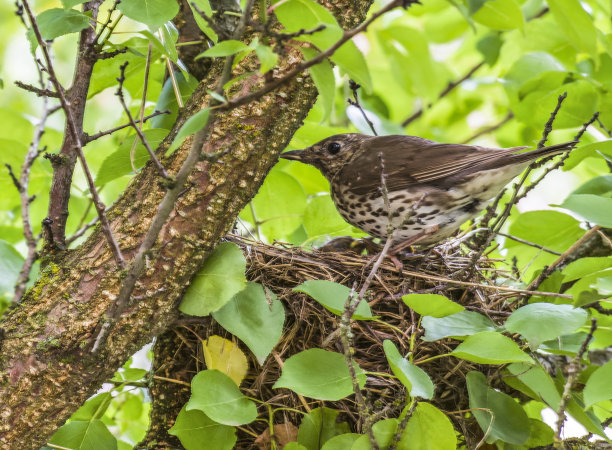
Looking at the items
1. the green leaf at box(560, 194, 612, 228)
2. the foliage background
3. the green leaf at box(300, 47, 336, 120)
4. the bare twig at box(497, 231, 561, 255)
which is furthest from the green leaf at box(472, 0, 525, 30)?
the green leaf at box(300, 47, 336, 120)

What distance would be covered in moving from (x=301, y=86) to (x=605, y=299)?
48.1 inches

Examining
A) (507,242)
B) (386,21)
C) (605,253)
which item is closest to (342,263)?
(507,242)

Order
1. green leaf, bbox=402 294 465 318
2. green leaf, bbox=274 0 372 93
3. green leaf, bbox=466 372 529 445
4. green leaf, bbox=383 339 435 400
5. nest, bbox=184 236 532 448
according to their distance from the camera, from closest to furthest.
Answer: green leaf, bbox=274 0 372 93
green leaf, bbox=383 339 435 400
green leaf, bbox=402 294 465 318
green leaf, bbox=466 372 529 445
nest, bbox=184 236 532 448

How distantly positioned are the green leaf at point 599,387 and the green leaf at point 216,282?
1.03 meters

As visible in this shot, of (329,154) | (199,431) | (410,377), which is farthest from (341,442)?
(329,154)

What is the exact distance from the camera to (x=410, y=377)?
178cm

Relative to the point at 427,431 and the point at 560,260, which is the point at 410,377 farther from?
the point at 560,260

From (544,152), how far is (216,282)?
Answer: 1.39 metres

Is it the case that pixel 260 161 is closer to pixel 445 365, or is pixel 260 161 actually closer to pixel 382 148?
pixel 445 365

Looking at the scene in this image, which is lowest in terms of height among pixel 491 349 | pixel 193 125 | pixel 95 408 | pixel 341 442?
pixel 95 408

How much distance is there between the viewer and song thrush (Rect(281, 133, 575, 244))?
310 centimetres

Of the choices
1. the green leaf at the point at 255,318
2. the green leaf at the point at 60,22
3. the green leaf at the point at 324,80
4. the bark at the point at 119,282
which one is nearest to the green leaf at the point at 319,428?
the green leaf at the point at 255,318

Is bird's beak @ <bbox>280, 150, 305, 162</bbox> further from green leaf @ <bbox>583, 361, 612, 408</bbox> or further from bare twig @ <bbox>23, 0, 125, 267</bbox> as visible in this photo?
green leaf @ <bbox>583, 361, 612, 408</bbox>

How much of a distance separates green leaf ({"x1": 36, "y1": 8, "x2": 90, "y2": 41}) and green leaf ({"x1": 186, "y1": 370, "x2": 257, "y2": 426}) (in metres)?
1.11
